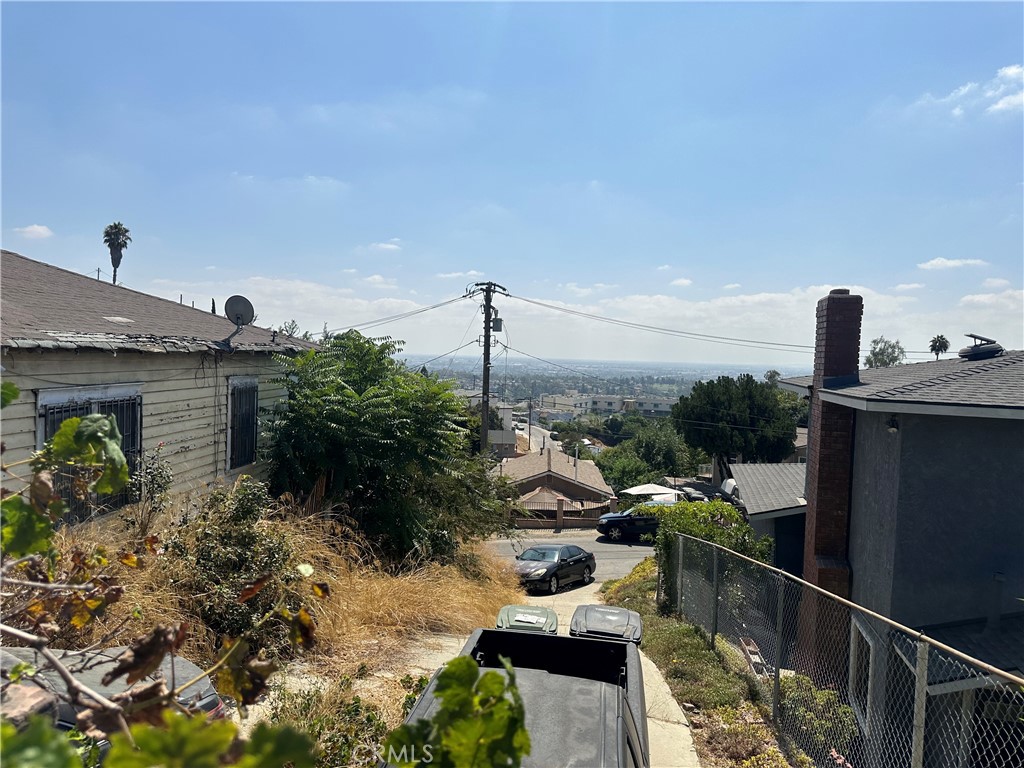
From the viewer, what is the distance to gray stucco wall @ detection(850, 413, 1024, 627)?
7707mm

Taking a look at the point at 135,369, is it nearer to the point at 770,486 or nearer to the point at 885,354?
the point at 770,486

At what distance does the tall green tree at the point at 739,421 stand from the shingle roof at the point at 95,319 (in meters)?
39.0

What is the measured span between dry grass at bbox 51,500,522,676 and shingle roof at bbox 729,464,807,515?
632 cm

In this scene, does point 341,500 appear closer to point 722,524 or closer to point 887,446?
point 722,524

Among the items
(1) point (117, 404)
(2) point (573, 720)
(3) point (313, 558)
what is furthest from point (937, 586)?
(1) point (117, 404)

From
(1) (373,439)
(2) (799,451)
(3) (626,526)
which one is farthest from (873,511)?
(2) (799,451)

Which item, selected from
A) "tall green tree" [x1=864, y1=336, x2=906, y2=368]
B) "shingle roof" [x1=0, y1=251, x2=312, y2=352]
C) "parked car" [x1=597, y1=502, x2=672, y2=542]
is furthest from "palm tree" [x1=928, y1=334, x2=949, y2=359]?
"shingle roof" [x1=0, y1=251, x2=312, y2=352]

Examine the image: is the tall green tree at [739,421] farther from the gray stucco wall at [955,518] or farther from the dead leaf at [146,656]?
the dead leaf at [146,656]

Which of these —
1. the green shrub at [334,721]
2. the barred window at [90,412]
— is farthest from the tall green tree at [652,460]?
the green shrub at [334,721]

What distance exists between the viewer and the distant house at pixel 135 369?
6613 millimetres

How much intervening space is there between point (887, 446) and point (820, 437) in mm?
2034

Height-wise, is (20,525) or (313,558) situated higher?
(20,525)

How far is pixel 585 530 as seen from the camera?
35531mm

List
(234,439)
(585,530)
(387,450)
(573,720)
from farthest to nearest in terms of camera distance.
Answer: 1. (585,530)
2. (387,450)
3. (234,439)
4. (573,720)
